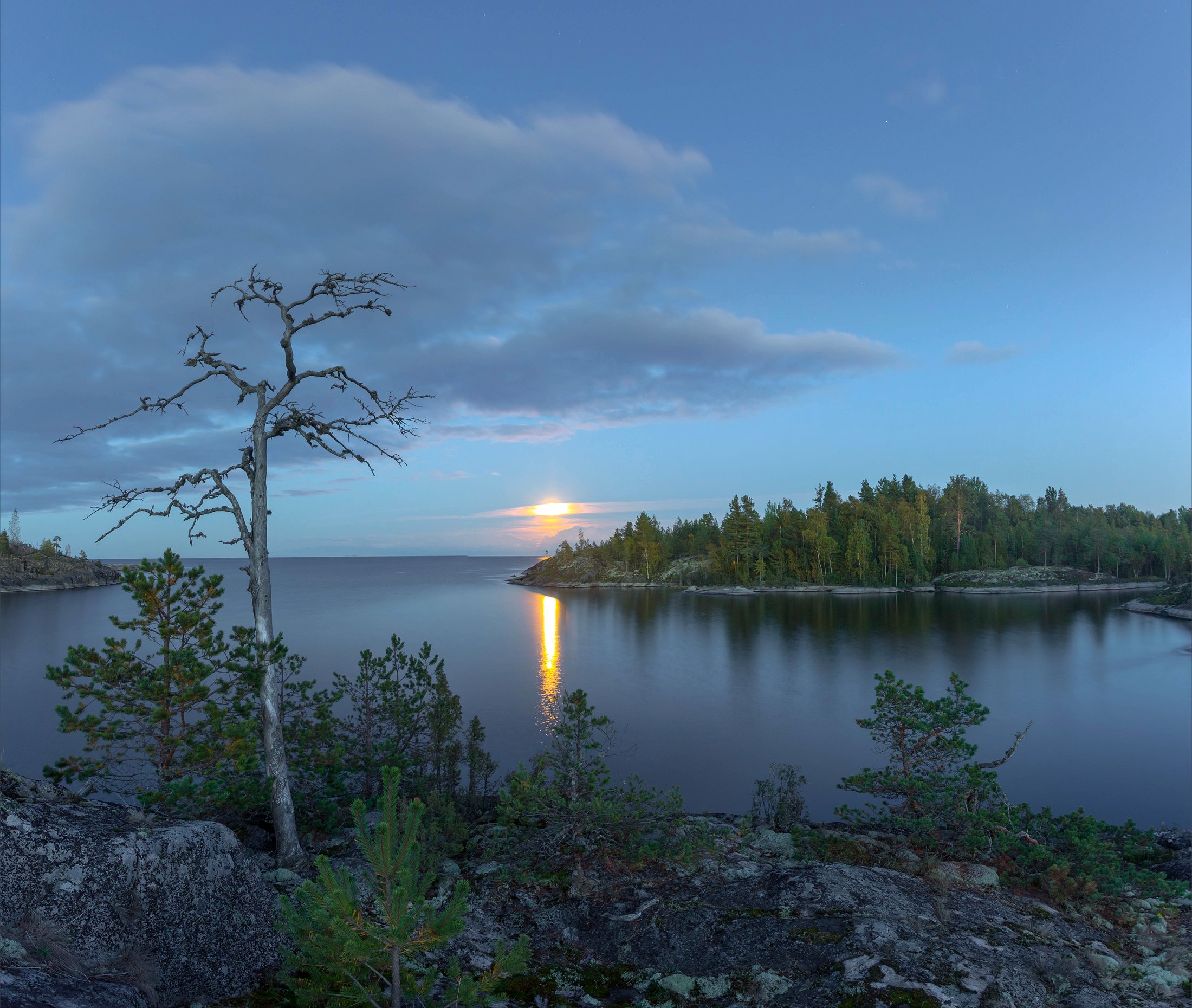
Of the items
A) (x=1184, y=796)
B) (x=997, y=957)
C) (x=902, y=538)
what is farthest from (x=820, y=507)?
(x=997, y=957)

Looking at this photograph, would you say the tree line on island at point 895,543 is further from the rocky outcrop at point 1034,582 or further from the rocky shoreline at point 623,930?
the rocky shoreline at point 623,930

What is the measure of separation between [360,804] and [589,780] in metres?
8.37

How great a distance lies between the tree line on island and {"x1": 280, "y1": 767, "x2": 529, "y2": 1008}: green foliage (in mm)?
124859

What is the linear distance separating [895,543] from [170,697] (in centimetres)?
13341

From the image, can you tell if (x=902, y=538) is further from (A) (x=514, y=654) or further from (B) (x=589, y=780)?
(B) (x=589, y=780)

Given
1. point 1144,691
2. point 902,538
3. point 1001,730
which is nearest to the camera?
point 1001,730

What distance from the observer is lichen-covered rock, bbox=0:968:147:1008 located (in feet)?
14.9

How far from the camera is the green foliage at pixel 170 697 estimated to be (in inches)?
443

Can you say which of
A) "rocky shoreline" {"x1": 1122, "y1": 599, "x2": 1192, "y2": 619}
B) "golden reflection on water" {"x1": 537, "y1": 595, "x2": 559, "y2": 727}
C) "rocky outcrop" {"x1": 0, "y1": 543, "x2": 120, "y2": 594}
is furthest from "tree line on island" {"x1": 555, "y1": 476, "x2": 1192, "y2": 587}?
"rocky outcrop" {"x1": 0, "y1": 543, "x2": 120, "y2": 594}

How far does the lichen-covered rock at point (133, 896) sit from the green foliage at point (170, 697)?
3337mm

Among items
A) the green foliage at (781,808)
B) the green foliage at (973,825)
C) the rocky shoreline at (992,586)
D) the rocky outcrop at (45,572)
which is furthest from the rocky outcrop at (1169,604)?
the rocky outcrop at (45,572)

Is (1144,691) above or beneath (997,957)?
beneath

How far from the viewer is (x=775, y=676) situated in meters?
47.9

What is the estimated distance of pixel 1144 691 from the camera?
43.0 meters
